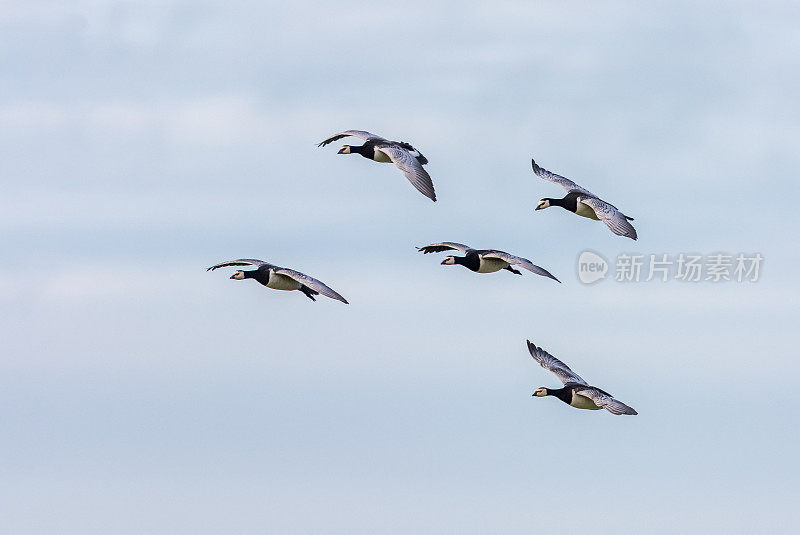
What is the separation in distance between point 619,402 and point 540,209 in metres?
10.1

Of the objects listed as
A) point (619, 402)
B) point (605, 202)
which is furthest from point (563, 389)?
point (605, 202)

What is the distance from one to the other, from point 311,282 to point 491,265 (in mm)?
8549

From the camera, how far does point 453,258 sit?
54281mm

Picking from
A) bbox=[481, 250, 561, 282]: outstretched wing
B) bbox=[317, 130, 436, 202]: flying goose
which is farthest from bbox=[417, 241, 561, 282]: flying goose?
bbox=[317, 130, 436, 202]: flying goose

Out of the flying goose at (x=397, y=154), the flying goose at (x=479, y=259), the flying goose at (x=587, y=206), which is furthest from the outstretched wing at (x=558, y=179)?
the flying goose at (x=397, y=154)

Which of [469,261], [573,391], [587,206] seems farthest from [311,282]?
[587,206]

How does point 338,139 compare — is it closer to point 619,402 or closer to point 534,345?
point 534,345

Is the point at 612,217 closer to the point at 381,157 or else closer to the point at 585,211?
the point at 585,211

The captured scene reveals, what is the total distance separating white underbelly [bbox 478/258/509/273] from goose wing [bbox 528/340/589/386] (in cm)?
544

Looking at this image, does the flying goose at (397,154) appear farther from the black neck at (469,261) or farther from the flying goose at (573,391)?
the flying goose at (573,391)

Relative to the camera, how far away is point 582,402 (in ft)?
176

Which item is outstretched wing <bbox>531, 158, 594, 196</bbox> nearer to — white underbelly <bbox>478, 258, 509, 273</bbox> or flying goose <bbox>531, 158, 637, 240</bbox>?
flying goose <bbox>531, 158, 637, 240</bbox>

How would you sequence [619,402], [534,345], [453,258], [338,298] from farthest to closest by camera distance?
[534,345]
[453,258]
[619,402]
[338,298]

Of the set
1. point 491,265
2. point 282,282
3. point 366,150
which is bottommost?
point 282,282
